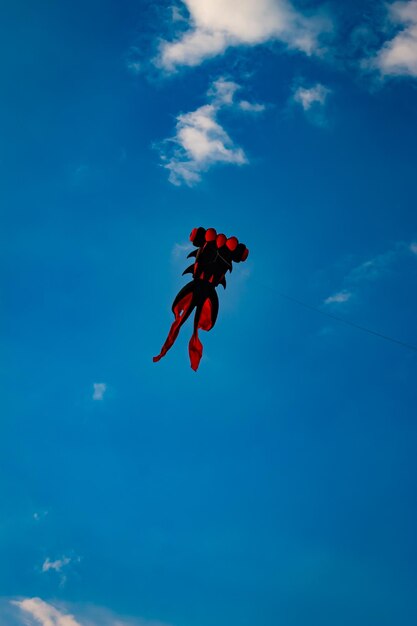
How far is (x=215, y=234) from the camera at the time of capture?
70.7 feet

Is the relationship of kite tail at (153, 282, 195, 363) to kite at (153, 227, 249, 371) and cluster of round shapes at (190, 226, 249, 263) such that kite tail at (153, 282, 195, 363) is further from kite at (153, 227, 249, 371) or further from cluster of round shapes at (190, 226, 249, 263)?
cluster of round shapes at (190, 226, 249, 263)

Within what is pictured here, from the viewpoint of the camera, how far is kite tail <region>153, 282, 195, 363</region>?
22078 mm

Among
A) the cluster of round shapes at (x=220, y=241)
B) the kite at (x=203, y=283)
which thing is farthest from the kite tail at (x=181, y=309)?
the cluster of round shapes at (x=220, y=241)

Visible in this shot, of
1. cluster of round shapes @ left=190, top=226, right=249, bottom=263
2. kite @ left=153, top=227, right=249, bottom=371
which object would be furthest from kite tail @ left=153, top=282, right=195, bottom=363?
cluster of round shapes @ left=190, top=226, right=249, bottom=263

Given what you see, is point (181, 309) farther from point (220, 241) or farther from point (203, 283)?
point (220, 241)

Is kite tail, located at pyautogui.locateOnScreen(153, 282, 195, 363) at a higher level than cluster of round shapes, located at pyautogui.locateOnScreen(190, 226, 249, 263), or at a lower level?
lower

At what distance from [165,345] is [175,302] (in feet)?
4.89

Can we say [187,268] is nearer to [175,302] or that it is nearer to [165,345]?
[175,302]

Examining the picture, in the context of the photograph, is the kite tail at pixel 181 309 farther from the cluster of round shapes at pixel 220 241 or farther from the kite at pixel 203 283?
the cluster of round shapes at pixel 220 241

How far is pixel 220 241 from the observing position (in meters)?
21.5

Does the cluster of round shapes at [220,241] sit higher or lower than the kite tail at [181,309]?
higher

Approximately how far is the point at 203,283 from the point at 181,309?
1163 millimetres

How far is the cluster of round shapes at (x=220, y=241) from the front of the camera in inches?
846

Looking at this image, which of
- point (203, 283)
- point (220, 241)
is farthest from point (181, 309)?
point (220, 241)
